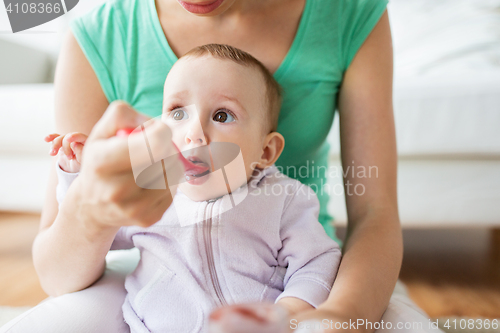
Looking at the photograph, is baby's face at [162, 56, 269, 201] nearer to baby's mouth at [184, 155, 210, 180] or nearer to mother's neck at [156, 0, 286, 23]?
baby's mouth at [184, 155, 210, 180]

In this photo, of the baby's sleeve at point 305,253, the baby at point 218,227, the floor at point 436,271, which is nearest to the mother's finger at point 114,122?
the baby at point 218,227

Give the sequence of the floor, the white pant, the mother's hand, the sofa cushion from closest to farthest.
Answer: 1. the mother's hand
2. the white pant
3. the floor
4. the sofa cushion

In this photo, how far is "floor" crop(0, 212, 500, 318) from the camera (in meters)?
1.04

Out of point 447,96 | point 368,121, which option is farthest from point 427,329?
point 447,96

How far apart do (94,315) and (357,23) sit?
62 cm

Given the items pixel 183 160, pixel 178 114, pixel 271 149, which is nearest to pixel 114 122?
pixel 183 160

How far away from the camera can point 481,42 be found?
132cm

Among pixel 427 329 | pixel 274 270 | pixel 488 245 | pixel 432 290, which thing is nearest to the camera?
pixel 427 329

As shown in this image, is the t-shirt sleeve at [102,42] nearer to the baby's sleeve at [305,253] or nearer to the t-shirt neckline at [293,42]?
the t-shirt neckline at [293,42]

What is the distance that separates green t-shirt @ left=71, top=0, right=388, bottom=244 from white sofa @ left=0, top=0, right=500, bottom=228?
567 mm

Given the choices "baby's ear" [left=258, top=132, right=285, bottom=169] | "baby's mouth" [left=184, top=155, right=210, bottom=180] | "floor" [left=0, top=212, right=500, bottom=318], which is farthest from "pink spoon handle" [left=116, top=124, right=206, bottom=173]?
"floor" [left=0, top=212, right=500, bottom=318]

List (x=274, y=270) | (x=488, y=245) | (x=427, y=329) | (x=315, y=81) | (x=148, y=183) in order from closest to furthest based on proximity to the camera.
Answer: (x=148, y=183), (x=427, y=329), (x=274, y=270), (x=315, y=81), (x=488, y=245)

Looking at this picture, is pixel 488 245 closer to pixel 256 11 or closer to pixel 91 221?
pixel 256 11

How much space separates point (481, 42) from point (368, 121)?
38.7 inches
